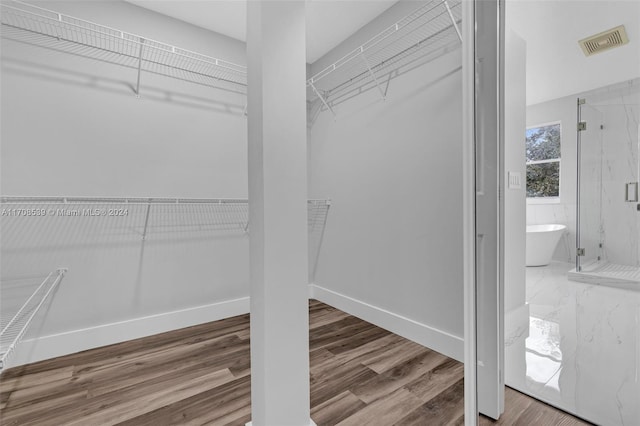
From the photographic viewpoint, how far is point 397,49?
207cm

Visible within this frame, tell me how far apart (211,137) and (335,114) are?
110 centimetres

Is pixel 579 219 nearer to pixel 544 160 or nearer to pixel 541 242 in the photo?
pixel 541 242

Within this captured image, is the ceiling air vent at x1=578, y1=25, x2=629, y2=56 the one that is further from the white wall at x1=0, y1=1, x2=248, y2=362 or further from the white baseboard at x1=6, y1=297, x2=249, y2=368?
the white baseboard at x1=6, y1=297, x2=249, y2=368

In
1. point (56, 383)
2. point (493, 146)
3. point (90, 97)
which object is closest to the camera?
point (493, 146)

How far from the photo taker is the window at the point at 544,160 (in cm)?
102

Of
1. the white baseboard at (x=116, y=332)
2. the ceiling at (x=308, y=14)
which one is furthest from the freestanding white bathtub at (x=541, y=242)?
the white baseboard at (x=116, y=332)

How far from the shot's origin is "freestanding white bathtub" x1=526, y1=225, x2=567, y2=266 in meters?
1.04

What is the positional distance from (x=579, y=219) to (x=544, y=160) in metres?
0.24

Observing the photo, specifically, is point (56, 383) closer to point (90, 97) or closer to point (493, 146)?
point (90, 97)

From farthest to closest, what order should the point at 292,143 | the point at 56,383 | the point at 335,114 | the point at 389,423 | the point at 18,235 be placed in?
the point at 335,114, the point at 18,235, the point at 56,383, the point at 389,423, the point at 292,143

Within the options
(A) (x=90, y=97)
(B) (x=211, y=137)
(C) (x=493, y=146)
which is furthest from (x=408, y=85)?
(A) (x=90, y=97)

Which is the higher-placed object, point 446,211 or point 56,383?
point 446,211

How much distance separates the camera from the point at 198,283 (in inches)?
93.2

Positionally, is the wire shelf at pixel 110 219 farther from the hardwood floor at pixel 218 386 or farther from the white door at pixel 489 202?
the white door at pixel 489 202
